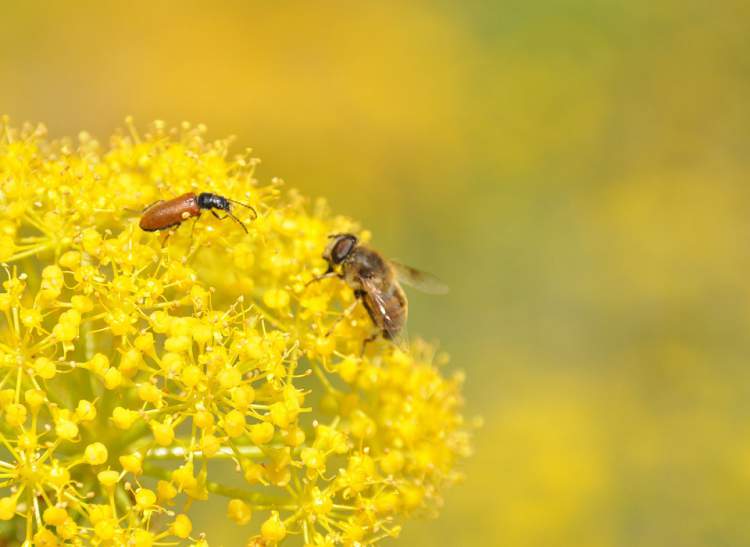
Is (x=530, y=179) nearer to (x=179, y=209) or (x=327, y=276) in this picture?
(x=327, y=276)

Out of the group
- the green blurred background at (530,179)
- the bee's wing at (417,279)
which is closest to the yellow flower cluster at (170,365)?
the bee's wing at (417,279)

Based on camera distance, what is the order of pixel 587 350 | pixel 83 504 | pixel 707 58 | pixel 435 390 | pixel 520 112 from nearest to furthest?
pixel 83 504, pixel 435 390, pixel 587 350, pixel 707 58, pixel 520 112

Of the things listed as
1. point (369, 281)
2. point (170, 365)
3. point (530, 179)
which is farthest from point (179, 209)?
point (530, 179)

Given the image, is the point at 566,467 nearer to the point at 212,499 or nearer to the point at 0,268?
the point at 212,499

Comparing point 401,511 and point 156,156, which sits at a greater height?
point 156,156

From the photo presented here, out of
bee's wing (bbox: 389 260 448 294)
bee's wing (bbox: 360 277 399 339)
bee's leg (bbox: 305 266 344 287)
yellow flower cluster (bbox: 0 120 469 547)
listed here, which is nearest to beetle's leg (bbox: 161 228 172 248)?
yellow flower cluster (bbox: 0 120 469 547)

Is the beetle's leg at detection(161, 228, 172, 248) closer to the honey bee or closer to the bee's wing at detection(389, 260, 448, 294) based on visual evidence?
the honey bee

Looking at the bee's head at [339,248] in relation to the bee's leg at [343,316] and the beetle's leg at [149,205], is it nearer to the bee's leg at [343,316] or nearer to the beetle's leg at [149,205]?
the bee's leg at [343,316]

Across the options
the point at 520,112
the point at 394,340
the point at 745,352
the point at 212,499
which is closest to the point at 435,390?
the point at 394,340
